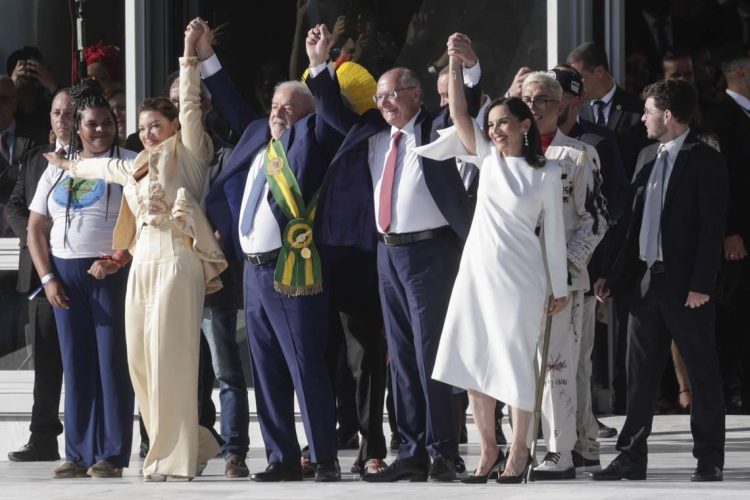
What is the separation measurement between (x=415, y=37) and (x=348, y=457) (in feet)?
8.38

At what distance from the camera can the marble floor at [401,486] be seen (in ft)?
23.4

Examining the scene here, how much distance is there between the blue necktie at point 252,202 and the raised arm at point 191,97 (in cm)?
40

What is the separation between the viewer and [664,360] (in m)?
7.95

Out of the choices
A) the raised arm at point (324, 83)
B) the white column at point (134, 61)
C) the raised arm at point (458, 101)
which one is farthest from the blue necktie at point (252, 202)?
the white column at point (134, 61)

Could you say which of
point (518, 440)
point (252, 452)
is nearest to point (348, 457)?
point (252, 452)

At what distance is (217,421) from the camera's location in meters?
10.1

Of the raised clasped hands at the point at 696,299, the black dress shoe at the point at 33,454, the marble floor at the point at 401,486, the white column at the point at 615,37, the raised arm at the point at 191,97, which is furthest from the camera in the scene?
the white column at the point at 615,37

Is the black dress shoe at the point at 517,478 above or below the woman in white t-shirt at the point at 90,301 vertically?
below

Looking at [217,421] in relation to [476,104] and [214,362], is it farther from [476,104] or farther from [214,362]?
[476,104]

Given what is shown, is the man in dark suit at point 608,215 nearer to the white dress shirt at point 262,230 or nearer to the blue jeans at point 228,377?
the white dress shirt at point 262,230

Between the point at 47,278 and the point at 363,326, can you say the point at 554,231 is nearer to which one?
the point at 363,326

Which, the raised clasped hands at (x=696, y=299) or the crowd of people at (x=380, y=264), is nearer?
the crowd of people at (x=380, y=264)

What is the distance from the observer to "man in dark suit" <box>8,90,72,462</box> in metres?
9.30

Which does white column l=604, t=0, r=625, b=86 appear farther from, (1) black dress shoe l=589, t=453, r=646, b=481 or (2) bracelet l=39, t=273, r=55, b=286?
(2) bracelet l=39, t=273, r=55, b=286
